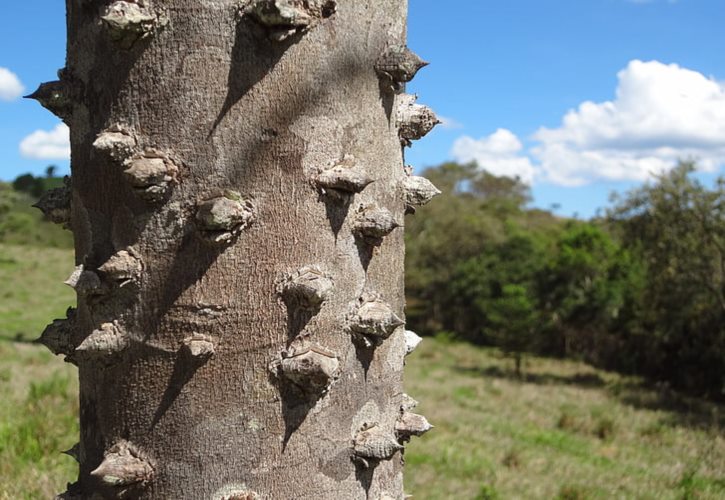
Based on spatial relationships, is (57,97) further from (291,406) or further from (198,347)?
(291,406)

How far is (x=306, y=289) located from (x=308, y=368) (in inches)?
5.5

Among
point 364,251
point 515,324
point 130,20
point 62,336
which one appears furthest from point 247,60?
point 515,324

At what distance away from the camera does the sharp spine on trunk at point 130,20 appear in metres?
1.17

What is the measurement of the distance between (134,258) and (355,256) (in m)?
0.41

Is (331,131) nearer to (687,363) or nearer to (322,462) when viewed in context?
(322,462)

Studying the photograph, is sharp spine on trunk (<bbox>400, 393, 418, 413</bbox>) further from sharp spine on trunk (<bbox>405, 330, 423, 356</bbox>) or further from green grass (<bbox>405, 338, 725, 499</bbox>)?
green grass (<bbox>405, 338, 725, 499</bbox>)

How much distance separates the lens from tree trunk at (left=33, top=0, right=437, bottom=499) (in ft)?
3.93

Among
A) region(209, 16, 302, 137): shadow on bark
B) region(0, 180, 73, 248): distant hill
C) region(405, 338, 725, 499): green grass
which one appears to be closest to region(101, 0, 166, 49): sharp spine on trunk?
region(209, 16, 302, 137): shadow on bark

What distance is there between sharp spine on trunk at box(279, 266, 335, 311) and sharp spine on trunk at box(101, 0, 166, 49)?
0.51m

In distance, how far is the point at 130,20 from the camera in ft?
3.86

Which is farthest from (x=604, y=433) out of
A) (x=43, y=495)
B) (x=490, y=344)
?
(x=490, y=344)

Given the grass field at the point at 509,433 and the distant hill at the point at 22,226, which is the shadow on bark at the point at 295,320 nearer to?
the grass field at the point at 509,433

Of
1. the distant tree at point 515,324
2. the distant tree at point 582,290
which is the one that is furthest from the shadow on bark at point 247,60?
the distant tree at point 582,290

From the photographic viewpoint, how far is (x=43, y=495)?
313 centimetres
